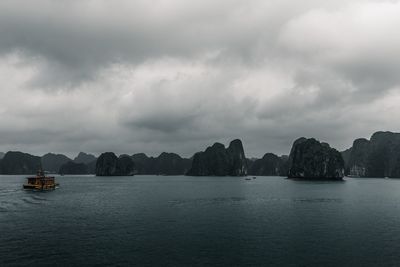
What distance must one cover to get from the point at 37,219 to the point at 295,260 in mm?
67720

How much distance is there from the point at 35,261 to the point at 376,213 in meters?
94.0

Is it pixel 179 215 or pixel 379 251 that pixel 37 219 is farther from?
pixel 379 251

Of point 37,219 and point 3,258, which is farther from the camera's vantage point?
point 37,219

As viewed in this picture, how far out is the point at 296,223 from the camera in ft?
288

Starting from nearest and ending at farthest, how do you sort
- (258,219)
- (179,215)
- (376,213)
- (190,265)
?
(190,265)
(258,219)
(179,215)
(376,213)

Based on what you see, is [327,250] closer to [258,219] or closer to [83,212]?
[258,219]

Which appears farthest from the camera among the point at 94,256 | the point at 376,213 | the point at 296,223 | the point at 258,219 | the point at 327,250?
the point at 376,213

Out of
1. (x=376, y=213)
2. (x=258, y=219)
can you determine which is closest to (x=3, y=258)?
(x=258, y=219)

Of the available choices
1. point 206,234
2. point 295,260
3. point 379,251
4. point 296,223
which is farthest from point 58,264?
point 296,223

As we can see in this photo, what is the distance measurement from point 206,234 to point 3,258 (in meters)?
36.2

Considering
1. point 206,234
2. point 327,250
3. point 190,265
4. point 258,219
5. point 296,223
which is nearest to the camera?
point 190,265

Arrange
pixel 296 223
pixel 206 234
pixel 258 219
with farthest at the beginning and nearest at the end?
pixel 258 219 → pixel 296 223 → pixel 206 234

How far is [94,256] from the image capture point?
5672 cm

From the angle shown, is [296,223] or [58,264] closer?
[58,264]
